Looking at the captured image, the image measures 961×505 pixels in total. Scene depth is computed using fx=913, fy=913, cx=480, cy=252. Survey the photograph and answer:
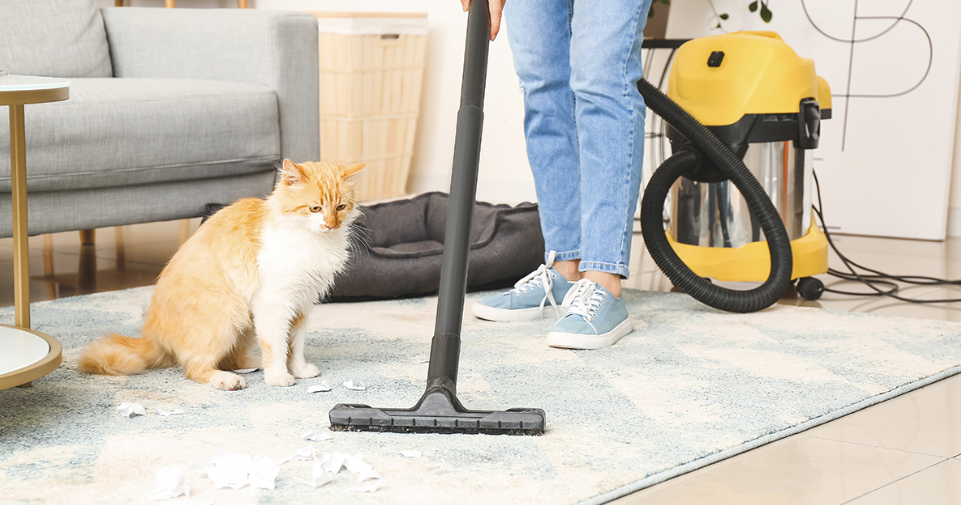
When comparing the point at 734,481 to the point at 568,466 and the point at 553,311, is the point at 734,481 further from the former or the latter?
the point at 553,311

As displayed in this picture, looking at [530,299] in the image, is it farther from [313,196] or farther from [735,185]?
[313,196]

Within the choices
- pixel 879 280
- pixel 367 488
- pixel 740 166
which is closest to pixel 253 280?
pixel 367 488

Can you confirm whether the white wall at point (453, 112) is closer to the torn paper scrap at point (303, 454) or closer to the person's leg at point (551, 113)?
the person's leg at point (551, 113)

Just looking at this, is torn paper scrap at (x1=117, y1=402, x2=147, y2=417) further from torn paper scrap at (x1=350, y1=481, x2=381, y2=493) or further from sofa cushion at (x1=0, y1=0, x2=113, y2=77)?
sofa cushion at (x1=0, y1=0, x2=113, y2=77)

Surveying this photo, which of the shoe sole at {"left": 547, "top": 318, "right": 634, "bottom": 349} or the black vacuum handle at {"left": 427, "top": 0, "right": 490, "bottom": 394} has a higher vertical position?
the black vacuum handle at {"left": 427, "top": 0, "right": 490, "bottom": 394}

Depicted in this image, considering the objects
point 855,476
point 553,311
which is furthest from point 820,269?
point 855,476

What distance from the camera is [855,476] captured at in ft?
3.49

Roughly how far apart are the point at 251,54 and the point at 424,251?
0.77 metres

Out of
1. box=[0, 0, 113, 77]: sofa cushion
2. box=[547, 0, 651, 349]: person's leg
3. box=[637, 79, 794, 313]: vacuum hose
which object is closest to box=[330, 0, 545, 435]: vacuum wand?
box=[547, 0, 651, 349]: person's leg

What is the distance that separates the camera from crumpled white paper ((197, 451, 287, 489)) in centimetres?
98

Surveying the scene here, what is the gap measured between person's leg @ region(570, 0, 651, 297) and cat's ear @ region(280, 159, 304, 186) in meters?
0.61

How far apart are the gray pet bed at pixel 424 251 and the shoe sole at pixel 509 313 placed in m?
0.20

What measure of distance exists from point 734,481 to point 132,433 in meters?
0.74

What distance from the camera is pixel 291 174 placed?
1332 mm
